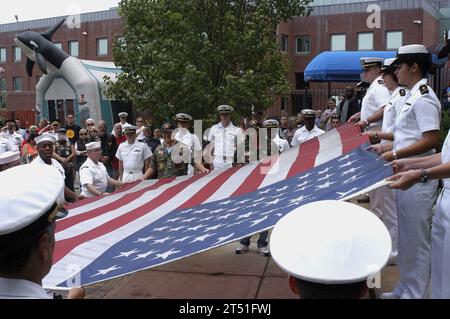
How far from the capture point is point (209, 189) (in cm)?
458

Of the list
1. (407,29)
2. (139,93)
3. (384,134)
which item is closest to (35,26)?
(407,29)

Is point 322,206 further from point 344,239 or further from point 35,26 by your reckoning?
point 35,26

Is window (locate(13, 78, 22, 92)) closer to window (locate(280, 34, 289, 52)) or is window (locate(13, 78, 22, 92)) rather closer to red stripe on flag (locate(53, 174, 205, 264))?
window (locate(280, 34, 289, 52))

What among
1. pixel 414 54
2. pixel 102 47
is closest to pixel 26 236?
pixel 414 54

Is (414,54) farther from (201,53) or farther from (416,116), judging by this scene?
(201,53)

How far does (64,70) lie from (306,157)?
1769 centimetres

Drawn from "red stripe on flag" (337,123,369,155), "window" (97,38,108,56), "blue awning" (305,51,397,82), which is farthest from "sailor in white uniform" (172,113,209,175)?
"window" (97,38,108,56)

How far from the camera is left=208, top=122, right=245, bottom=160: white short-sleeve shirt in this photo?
6.34 m

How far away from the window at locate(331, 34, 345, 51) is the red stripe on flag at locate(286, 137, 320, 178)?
2671cm

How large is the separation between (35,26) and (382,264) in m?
44.4

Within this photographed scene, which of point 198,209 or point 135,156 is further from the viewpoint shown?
point 135,156

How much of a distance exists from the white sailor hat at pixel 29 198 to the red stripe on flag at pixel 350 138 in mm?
2928

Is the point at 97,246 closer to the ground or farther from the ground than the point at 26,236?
closer to the ground

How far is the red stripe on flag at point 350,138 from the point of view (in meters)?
4.08
